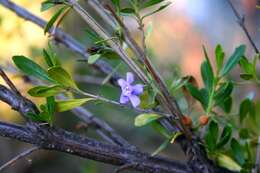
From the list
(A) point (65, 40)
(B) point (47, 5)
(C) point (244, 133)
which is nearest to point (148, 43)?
(A) point (65, 40)

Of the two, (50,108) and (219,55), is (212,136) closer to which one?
(219,55)

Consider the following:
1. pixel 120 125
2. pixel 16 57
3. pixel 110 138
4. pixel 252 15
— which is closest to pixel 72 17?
pixel 120 125

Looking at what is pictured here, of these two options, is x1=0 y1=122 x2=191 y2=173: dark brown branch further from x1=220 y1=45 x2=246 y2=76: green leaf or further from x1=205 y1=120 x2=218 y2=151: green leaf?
x1=220 y1=45 x2=246 y2=76: green leaf

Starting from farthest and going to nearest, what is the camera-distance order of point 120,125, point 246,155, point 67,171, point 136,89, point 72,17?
point 72,17
point 67,171
point 120,125
point 246,155
point 136,89

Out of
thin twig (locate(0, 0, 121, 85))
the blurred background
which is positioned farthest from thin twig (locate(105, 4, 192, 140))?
the blurred background

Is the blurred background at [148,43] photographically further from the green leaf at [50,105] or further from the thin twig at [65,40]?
the green leaf at [50,105]

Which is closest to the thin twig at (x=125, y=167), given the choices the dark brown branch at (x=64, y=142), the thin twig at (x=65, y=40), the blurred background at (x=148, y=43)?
the dark brown branch at (x=64, y=142)

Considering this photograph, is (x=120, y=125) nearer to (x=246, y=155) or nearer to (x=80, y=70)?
(x=80, y=70)
